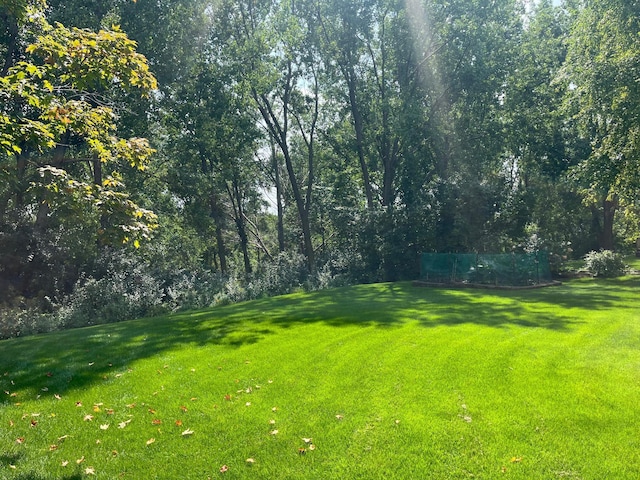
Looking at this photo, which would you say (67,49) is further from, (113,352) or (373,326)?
(373,326)

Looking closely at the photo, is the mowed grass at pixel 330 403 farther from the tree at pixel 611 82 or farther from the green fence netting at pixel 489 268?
the tree at pixel 611 82

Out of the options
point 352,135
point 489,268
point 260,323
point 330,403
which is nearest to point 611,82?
point 489,268

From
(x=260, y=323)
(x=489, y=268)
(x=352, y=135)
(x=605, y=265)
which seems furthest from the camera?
(x=352, y=135)

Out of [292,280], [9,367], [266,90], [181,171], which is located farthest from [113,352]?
[266,90]

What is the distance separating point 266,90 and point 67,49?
2225 cm

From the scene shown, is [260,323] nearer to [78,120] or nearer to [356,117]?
[78,120]

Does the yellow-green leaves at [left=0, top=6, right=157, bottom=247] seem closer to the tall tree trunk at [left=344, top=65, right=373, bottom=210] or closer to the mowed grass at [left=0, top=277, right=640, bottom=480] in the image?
the mowed grass at [left=0, top=277, right=640, bottom=480]

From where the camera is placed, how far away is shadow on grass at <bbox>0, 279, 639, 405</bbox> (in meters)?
7.09

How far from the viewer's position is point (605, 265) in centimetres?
2184

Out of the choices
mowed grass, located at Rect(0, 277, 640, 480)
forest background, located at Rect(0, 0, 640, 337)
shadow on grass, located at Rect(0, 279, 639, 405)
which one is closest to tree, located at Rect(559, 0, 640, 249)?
forest background, located at Rect(0, 0, 640, 337)

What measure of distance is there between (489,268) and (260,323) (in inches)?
456

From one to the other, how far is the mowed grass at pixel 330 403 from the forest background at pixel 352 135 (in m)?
8.75

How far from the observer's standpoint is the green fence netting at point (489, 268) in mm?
18234

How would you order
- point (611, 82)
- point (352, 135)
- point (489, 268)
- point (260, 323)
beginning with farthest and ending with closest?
point (352, 135) < point (489, 268) < point (611, 82) < point (260, 323)
